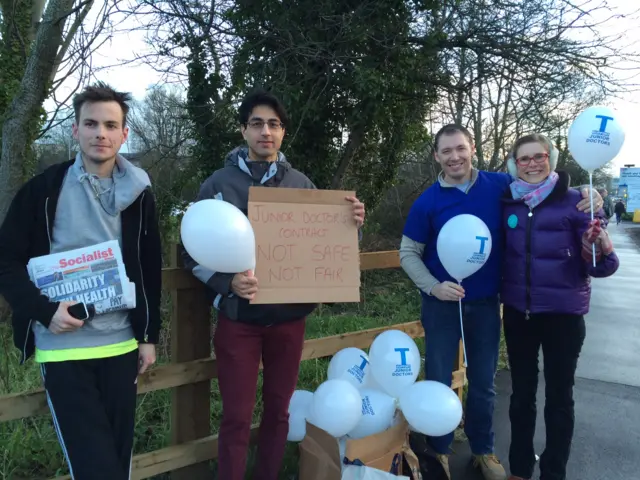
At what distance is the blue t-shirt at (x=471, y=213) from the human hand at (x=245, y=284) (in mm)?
1152

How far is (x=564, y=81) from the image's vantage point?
6.62m

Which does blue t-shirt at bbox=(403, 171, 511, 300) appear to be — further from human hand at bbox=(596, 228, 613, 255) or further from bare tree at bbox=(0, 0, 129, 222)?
bare tree at bbox=(0, 0, 129, 222)

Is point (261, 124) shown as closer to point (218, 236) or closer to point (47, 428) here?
point (218, 236)

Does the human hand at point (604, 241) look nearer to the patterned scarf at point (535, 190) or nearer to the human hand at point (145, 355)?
the patterned scarf at point (535, 190)

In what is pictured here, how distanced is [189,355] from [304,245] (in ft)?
2.89

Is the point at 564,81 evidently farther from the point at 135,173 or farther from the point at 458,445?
the point at 135,173

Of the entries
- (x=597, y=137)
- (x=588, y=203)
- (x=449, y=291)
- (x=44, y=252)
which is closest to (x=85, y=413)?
(x=44, y=252)

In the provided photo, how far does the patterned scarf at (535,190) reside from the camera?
263 centimetres

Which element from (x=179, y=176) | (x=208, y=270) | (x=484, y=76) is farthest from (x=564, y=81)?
(x=208, y=270)

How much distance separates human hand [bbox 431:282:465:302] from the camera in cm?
268

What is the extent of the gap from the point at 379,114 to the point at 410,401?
5094mm

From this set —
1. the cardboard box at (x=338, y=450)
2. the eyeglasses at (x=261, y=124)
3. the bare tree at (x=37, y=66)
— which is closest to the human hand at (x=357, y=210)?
the eyeglasses at (x=261, y=124)

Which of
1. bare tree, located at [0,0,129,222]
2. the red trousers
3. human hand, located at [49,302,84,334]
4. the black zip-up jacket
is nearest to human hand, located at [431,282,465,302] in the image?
the red trousers

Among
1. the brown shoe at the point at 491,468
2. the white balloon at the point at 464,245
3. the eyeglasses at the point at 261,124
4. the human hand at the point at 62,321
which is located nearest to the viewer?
the human hand at the point at 62,321
